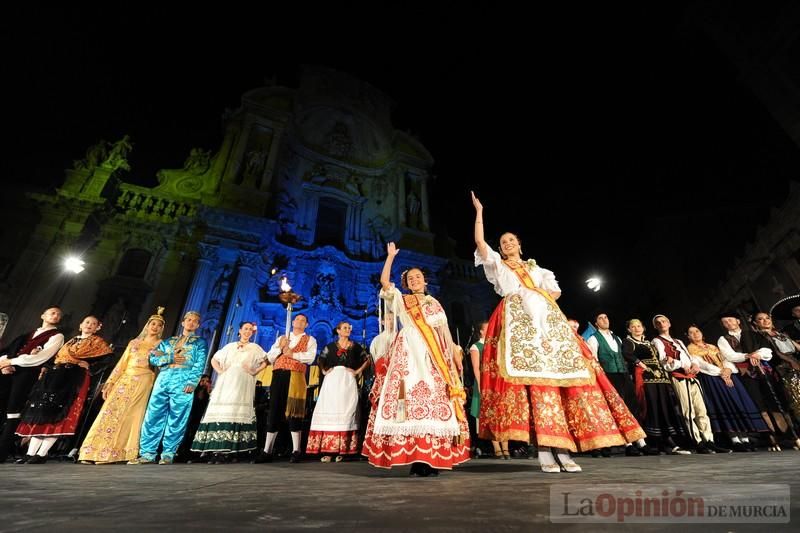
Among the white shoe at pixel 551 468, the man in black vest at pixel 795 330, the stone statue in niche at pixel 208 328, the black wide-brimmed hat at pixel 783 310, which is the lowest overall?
the white shoe at pixel 551 468

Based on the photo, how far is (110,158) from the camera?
12750mm

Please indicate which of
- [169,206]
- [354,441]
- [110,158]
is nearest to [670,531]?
[354,441]

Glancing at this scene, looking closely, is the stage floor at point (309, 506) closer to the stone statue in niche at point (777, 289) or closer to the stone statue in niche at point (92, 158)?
the stone statue in niche at point (777, 289)

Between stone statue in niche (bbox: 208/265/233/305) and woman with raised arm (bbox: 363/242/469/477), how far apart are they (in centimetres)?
919

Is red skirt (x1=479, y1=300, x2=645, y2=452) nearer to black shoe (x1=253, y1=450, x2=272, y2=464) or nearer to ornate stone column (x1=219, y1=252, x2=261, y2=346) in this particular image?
black shoe (x1=253, y1=450, x2=272, y2=464)

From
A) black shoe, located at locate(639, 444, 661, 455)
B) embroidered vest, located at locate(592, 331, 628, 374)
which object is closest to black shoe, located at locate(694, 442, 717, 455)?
black shoe, located at locate(639, 444, 661, 455)

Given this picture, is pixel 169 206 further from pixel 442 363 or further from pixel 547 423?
pixel 547 423

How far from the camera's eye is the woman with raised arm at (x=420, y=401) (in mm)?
2490

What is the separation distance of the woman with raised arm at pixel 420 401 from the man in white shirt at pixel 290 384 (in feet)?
6.25

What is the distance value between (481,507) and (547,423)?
144 cm

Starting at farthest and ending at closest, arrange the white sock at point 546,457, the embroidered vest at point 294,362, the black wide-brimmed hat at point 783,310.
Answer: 1. the black wide-brimmed hat at point 783,310
2. the embroidered vest at point 294,362
3. the white sock at point 546,457

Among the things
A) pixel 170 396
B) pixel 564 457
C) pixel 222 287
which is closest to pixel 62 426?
pixel 170 396

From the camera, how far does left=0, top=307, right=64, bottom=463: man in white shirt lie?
3.93 meters

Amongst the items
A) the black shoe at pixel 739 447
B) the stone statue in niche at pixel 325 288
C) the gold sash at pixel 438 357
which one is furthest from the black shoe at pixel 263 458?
the stone statue in niche at pixel 325 288
